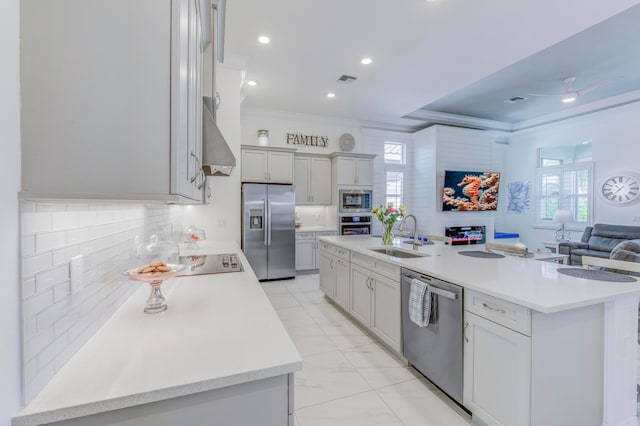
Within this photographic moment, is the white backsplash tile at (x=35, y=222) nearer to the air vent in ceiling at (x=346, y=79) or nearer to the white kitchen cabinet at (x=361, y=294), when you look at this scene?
the white kitchen cabinet at (x=361, y=294)

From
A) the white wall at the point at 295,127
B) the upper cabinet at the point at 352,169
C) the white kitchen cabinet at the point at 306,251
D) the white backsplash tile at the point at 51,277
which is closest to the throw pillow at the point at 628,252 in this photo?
the upper cabinet at the point at 352,169

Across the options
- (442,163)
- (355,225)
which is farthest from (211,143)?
(442,163)

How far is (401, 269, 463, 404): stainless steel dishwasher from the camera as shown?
185cm

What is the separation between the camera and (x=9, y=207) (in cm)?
66

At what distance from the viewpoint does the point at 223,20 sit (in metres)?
2.90

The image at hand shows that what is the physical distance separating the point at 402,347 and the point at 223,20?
3513 millimetres

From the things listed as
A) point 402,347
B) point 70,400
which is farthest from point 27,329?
point 402,347

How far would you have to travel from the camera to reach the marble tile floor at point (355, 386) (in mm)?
1856

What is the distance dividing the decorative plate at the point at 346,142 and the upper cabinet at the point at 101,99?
5569 mm

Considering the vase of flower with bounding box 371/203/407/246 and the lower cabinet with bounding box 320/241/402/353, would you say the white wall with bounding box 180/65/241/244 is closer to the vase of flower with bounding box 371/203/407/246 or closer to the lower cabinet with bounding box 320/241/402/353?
the lower cabinet with bounding box 320/241/402/353

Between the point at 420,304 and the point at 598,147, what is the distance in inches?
252

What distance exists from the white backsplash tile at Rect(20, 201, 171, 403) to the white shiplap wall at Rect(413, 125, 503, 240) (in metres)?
6.11

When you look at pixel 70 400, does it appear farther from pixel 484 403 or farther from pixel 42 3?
pixel 484 403

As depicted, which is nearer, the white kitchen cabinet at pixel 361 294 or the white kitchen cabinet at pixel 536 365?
the white kitchen cabinet at pixel 536 365
